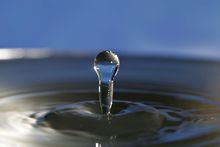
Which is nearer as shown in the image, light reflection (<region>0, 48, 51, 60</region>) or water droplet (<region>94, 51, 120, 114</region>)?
water droplet (<region>94, 51, 120, 114</region>)

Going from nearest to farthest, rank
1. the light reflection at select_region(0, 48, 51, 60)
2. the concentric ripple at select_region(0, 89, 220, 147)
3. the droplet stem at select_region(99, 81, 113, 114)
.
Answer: the concentric ripple at select_region(0, 89, 220, 147) < the droplet stem at select_region(99, 81, 113, 114) < the light reflection at select_region(0, 48, 51, 60)

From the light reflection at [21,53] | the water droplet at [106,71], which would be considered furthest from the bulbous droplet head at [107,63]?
the light reflection at [21,53]

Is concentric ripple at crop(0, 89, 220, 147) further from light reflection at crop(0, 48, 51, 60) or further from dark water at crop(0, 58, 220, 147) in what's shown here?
light reflection at crop(0, 48, 51, 60)

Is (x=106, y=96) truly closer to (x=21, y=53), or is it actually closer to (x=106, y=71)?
(x=106, y=71)

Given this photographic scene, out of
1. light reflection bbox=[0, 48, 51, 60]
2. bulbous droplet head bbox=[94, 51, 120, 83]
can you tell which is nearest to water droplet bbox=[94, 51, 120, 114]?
bulbous droplet head bbox=[94, 51, 120, 83]

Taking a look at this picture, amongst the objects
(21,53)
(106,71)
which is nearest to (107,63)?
(106,71)

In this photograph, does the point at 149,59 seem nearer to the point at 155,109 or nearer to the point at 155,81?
the point at 155,81
